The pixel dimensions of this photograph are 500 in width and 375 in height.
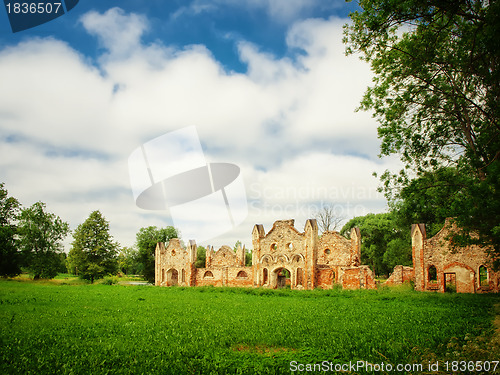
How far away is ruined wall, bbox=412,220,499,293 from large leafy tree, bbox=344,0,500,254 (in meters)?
10.6

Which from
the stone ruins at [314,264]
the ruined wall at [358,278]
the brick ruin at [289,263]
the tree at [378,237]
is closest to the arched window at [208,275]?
the brick ruin at [289,263]

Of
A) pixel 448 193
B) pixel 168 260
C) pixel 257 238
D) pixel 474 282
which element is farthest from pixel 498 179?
pixel 168 260

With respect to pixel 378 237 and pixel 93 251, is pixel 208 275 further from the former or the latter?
pixel 378 237

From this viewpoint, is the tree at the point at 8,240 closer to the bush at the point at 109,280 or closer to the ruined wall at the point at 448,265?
the bush at the point at 109,280

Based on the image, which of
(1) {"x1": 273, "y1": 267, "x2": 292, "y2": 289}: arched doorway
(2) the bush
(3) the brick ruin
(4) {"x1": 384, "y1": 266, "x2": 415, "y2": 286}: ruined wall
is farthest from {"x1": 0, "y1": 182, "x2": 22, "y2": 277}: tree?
(4) {"x1": 384, "y1": 266, "x2": 415, "y2": 286}: ruined wall

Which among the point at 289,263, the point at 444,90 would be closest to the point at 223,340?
the point at 444,90

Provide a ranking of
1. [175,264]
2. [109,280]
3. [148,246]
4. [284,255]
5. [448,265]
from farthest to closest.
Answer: [148,246] < [109,280] < [175,264] < [284,255] < [448,265]

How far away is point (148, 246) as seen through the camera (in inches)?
2072

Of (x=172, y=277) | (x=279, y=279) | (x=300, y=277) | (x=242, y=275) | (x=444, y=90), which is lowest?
(x=172, y=277)

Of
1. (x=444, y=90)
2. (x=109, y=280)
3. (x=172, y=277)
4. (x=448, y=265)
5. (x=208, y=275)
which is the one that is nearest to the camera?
(x=444, y=90)

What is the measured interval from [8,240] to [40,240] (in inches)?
251

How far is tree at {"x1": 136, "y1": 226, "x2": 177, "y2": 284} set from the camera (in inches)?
2040

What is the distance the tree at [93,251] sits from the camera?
139ft

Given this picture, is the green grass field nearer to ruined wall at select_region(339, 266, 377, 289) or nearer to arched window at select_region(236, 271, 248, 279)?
ruined wall at select_region(339, 266, 377, 289)
